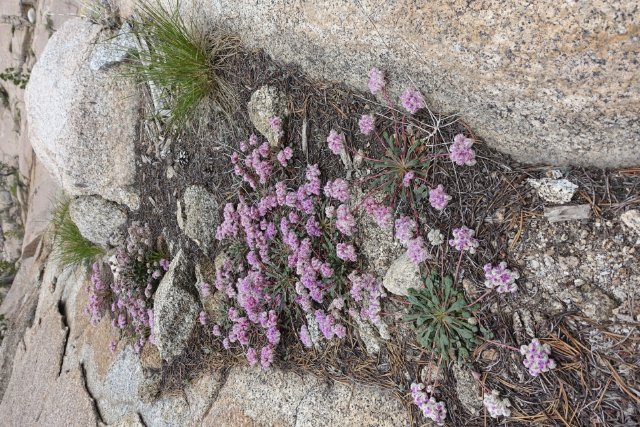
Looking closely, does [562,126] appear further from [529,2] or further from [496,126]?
[529,2]

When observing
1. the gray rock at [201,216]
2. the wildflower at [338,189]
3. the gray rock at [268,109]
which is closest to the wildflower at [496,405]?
the wildflower at [338,189]

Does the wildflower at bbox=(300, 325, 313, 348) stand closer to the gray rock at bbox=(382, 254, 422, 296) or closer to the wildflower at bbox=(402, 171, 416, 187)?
the gray rock at bbox=(382, 254, 422, 296)

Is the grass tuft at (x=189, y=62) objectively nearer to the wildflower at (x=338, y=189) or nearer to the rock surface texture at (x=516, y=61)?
the rock surface texture at (x=516, y=61)

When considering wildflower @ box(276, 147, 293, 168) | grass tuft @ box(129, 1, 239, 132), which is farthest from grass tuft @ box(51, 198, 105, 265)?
wildflower @ box(276, 147, 293, 168)

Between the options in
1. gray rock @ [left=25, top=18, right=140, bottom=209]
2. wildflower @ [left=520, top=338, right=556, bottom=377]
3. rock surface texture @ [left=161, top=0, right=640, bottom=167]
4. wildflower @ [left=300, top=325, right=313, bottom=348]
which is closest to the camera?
rock surface texture @ [left=161, top=0, right=640, bottom=167]

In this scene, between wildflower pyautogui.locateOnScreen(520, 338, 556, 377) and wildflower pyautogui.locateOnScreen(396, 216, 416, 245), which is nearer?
wildflower pyautogui.locateOnScreen(520, 338, 556, 377)

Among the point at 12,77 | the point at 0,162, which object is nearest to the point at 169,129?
the point at 12,77
